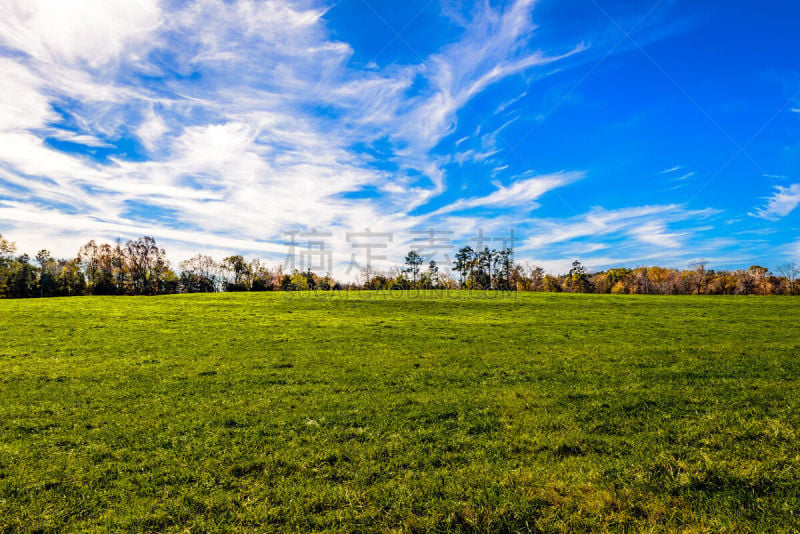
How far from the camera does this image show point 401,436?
30.1 ft

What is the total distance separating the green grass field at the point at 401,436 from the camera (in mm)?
6223

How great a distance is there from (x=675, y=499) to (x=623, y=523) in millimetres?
1402

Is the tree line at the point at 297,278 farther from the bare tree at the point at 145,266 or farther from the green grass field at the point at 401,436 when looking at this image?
the green grass field at the point at 401,436

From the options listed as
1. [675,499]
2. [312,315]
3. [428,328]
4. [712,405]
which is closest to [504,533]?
[675,499]

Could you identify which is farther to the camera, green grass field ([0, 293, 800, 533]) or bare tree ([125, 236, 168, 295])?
bare tree ([125, 236, 168, 295])

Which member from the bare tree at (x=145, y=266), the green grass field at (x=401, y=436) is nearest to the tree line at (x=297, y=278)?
the bare tree at (x=145, y=266)

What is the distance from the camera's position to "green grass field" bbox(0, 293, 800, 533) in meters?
6.22

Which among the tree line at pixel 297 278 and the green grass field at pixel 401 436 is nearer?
the green grass field at pixel 401 436

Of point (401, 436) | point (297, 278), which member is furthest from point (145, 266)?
point (401, 436)

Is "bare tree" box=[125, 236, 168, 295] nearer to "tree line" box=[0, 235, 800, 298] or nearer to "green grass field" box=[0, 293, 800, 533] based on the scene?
"tree line" box=[0, 235, 800, 298]

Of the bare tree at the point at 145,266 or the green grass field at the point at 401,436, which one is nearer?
the green grass field at the point at 401,436

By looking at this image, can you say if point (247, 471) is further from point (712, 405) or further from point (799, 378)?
point (799, 378)

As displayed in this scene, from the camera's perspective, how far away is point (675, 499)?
6.36 metres

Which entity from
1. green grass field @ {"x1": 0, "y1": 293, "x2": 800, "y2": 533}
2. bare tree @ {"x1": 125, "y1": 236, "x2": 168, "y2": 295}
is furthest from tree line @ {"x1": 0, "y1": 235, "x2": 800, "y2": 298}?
green grass field @ {"x1": 0, "y1": 293, "x2": 800, "y2": 533}
